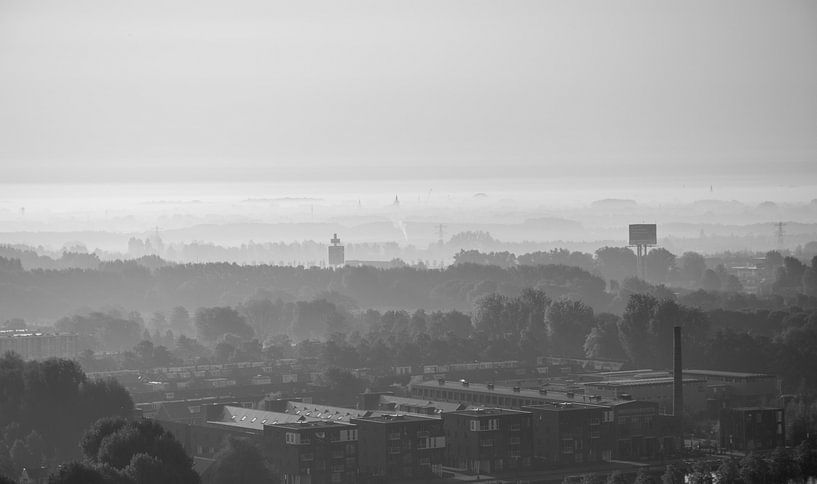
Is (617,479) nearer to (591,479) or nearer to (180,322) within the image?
(591,479)

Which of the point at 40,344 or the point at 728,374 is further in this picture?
the point at 40,344

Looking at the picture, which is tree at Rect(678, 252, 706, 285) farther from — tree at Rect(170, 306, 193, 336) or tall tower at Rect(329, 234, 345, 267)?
tree at Rect(170, 306, 193, 336)

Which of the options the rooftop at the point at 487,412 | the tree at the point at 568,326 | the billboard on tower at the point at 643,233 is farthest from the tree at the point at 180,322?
the rooftop at the point at 487,412

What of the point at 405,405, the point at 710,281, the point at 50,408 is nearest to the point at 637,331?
the point at 405,405

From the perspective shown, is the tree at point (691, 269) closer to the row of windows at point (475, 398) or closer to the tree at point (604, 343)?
the tree at point (604, 343)

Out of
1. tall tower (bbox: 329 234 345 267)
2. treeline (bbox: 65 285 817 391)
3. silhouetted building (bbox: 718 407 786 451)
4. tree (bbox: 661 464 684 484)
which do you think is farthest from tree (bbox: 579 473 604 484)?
tall tower (bbox: 329 234 345 267)
